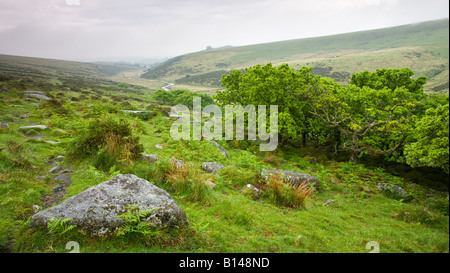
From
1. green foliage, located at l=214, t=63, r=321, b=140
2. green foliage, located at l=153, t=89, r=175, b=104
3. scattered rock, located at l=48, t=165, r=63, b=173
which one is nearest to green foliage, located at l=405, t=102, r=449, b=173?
green foliage, located at l=214, t=63, r=321, b=140

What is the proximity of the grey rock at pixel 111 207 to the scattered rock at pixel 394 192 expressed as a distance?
44.8 feet

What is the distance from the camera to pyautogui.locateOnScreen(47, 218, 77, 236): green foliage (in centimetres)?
382

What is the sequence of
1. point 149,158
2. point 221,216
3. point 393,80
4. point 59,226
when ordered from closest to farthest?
point 59,226, point 221,216, point 149,158, point 393,80

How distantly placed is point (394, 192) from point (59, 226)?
53.9 feet

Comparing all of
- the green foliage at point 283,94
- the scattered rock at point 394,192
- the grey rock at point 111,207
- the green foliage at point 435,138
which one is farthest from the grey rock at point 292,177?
the green foliage at point 283,94

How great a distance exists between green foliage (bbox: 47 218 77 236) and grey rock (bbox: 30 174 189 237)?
10cm

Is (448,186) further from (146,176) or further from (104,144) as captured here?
(104,144)

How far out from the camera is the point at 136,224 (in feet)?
14.3

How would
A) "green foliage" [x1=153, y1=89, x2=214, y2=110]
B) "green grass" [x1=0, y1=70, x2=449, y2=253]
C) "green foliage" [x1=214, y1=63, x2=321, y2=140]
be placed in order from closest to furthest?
"green grass" [x1=0, y1=70, x2=449, y2=253] < "green foliage" [x1=214, y1=63, x2=321, y2=140] < "green foliage" [x1=153, y1=89, x2=214, y2=110]

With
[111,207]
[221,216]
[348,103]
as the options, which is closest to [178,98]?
[348,103]

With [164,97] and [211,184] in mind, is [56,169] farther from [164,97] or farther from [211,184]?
[164,97]

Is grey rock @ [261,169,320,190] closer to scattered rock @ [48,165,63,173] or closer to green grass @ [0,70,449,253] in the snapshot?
green grass @ [0,70,449,253]

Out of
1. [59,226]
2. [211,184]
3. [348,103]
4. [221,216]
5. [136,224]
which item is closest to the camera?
[59,226]
